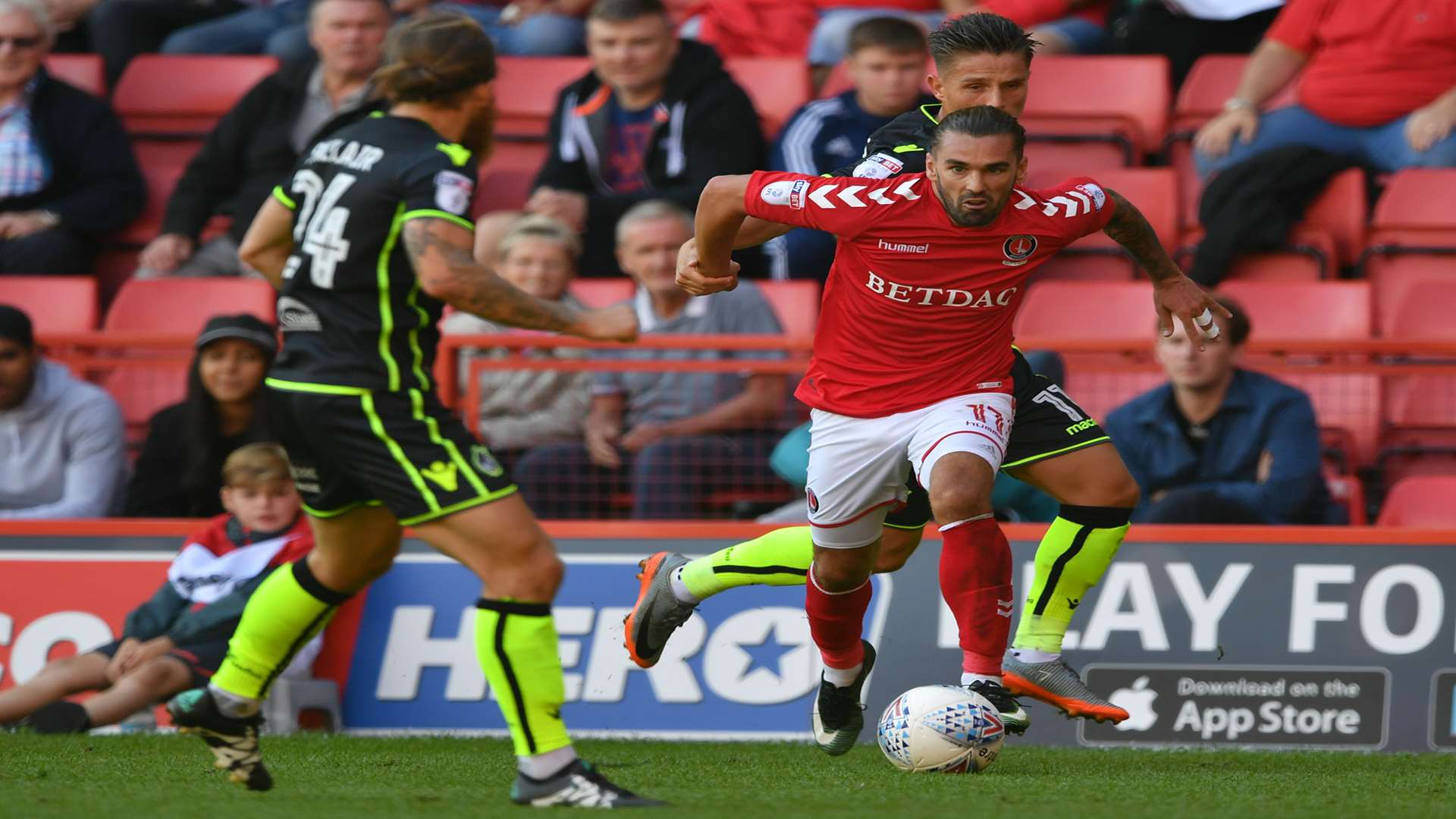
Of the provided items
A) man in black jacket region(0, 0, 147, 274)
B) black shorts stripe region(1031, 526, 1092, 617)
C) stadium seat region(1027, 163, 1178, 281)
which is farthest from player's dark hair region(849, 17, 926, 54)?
man in black jacket region(0, 0, 147, 274)

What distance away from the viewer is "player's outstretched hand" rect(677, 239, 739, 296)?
5.20 meters

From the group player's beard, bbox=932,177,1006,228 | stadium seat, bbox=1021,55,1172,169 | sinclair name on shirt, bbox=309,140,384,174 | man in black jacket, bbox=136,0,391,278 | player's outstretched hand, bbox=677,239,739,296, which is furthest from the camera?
stadium seat, bbox=1021,55,1172,169

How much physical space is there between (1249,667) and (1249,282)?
2.15 metres

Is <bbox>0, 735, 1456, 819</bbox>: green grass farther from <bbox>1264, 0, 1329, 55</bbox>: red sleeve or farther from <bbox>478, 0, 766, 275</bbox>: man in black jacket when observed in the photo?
<bbox>1264, 0, 1329, 55</bbox>: red sleeve

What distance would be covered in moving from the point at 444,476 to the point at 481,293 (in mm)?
450

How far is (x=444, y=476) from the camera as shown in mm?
4465

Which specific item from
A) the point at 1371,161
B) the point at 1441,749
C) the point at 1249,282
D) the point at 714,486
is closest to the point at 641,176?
the point at 714,486

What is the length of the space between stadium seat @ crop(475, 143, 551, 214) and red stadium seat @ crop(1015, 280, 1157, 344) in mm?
2588

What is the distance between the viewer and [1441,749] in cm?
689

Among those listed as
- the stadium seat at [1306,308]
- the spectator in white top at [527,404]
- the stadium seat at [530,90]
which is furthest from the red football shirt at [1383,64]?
the spectator in white top at [527,404]

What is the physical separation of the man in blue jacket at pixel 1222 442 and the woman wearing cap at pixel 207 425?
3.46 m

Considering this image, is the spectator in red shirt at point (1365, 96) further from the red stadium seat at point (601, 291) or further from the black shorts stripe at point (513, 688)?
the black shorts stripe at point (513, 688)

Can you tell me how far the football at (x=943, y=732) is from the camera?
5172 millimetres

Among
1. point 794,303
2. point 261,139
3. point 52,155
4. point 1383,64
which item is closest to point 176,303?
point 261,139
